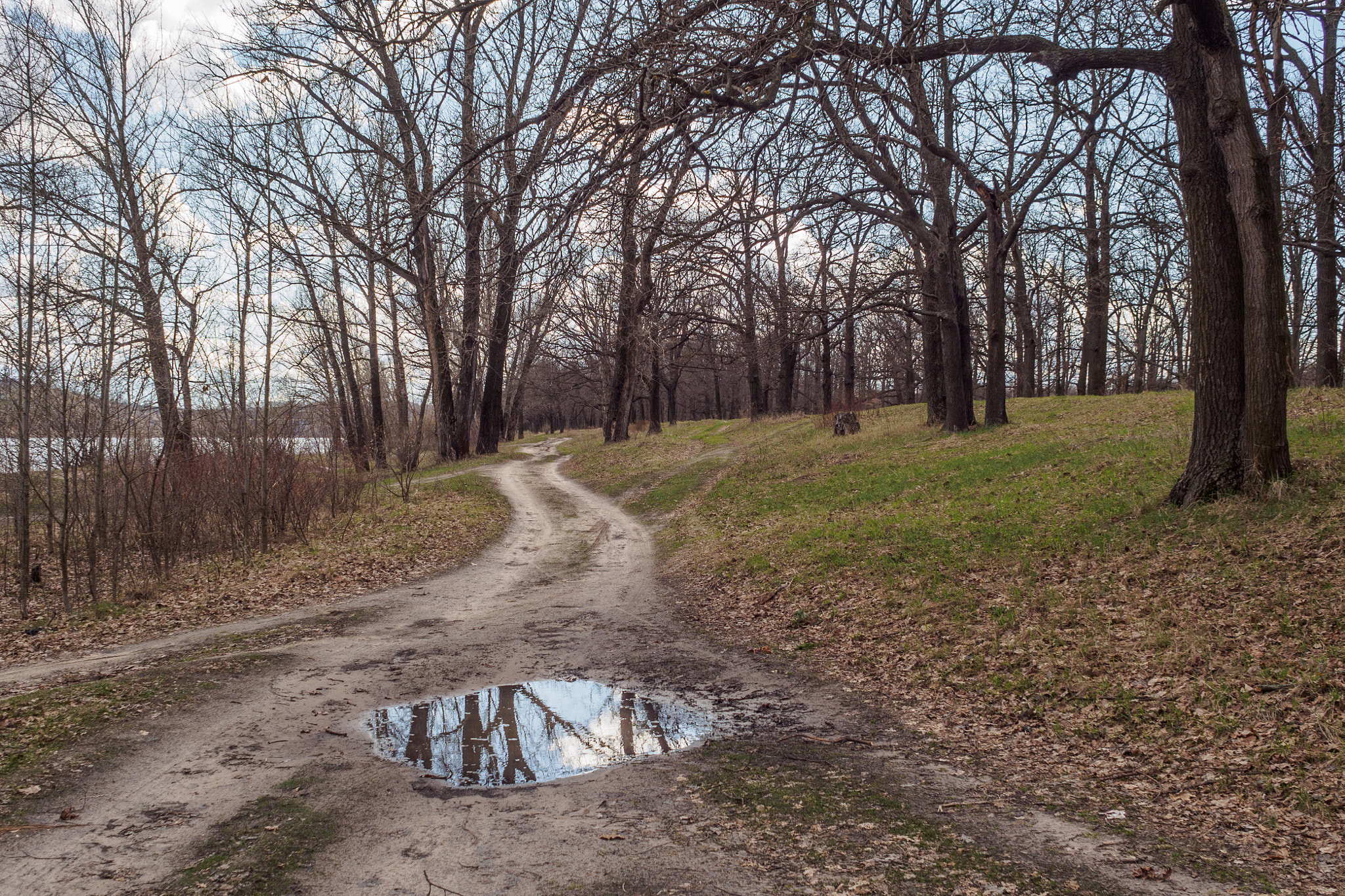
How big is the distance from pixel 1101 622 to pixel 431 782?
5435 mm

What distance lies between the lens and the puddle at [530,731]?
201 inches

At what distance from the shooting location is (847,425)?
74.2 feet

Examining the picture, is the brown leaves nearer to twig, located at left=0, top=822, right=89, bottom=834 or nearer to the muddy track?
the muddy track

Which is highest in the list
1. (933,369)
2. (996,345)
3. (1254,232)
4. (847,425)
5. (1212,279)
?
(996,345)

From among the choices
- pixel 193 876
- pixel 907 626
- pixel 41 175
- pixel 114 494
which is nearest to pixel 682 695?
pixel 907 626

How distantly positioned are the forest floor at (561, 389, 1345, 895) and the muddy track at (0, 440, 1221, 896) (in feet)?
1.94

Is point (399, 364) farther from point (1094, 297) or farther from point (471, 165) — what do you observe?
point (1094, 297)

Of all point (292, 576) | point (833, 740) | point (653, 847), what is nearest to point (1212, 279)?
point (833, 740)

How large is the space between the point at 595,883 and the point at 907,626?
477 cm

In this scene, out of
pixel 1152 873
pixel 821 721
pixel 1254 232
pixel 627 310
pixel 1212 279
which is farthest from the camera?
pixel 627 310

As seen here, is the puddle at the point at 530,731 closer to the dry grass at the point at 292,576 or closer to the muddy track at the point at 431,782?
the muddy track at the point at 431,782

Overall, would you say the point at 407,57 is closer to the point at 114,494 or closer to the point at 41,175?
the point at 41,175

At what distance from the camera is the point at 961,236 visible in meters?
17.5

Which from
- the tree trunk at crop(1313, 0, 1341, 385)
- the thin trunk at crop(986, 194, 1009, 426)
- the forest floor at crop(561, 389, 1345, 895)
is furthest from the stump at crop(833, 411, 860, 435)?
the tree trunk at crop(1313, 0, 1341, 385)
